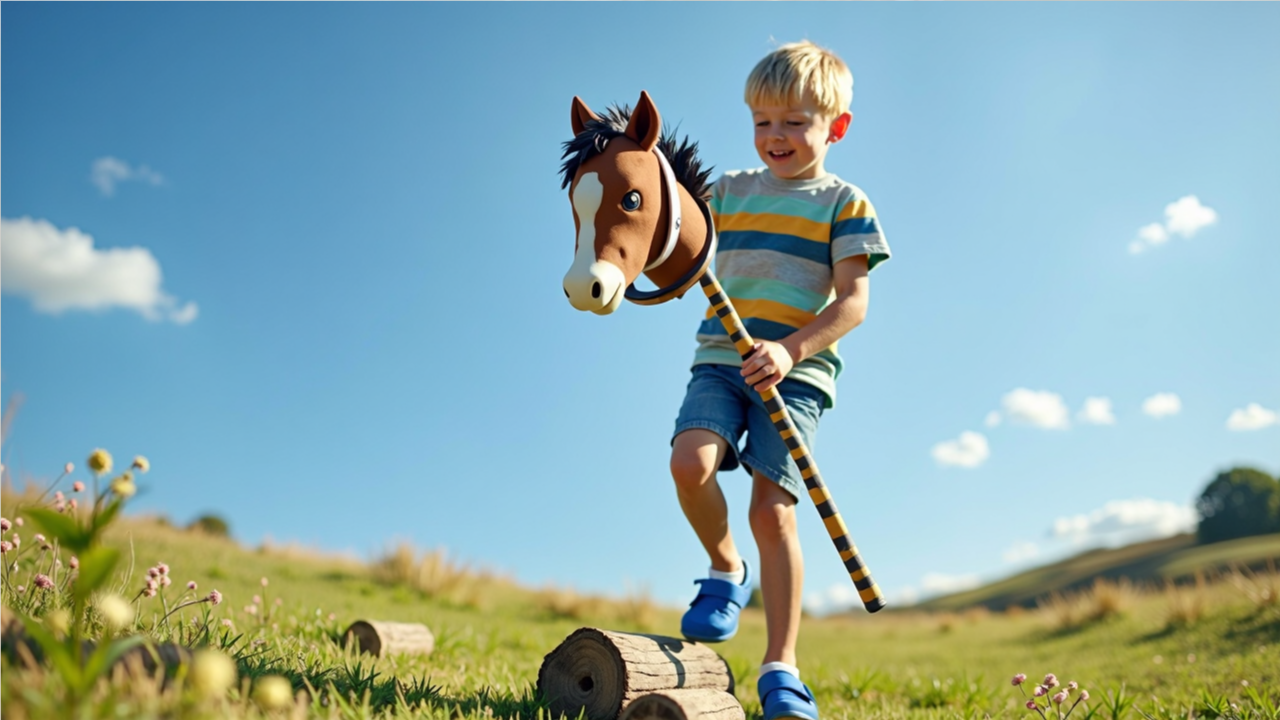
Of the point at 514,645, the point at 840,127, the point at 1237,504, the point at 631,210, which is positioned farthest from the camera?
the point at 1237,504

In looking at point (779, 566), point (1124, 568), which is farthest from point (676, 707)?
point (1124, 568)

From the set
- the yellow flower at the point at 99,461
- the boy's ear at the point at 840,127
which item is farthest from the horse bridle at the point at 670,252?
the yellow flower at the point at 99,461

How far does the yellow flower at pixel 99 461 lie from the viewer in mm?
1948

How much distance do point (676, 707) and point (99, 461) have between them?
5.38ft

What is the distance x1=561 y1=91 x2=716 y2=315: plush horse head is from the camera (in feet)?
9.39

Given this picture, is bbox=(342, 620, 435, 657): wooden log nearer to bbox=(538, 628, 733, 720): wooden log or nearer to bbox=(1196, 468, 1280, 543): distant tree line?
bbox=(538, 628, 733, 720): wooden log

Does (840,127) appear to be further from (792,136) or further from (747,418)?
(747,418)

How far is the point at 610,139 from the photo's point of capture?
3092mm

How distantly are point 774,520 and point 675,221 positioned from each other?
1200 mm

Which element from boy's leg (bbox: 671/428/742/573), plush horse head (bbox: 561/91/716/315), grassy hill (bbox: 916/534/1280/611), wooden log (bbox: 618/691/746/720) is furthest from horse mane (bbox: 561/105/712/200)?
grassy hill (bbox: 916/534/1280/611)

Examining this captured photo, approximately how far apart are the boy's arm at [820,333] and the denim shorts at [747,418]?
233 millimetres

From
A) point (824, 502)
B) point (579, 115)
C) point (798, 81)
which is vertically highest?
point (798, 81)

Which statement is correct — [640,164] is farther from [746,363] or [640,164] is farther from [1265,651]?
[1265,651]

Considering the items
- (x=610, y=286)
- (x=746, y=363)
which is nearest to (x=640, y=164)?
(x=610, y=286)
